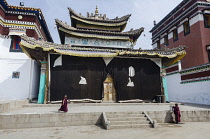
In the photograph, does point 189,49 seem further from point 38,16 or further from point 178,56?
point 38,16

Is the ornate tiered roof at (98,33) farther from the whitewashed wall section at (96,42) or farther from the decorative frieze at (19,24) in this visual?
the decorative frieze at (19,24)

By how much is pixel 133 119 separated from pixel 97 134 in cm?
230

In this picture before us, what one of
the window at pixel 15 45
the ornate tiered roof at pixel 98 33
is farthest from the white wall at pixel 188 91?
the window at pixel 15 45

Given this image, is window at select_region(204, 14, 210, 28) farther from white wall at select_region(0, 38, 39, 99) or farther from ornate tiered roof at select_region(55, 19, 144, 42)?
white wall at select_region(0, 38, 39, 99)

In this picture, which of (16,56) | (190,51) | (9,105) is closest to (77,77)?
(9,105)

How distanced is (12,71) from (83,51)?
749 centimetres

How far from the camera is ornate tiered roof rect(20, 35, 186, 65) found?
33.0ft

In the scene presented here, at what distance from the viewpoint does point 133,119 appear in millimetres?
6953

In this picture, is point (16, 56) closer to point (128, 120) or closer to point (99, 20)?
point (99, 20)

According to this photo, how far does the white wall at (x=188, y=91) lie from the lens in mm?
12188

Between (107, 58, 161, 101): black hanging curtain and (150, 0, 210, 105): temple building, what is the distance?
1269 mm

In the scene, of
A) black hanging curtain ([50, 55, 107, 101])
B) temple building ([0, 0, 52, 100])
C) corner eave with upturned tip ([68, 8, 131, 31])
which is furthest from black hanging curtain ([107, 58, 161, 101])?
temple building ([0, 0, 52, 100])

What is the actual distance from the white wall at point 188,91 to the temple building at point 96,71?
3.43 meters

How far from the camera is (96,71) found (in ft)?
38.4
